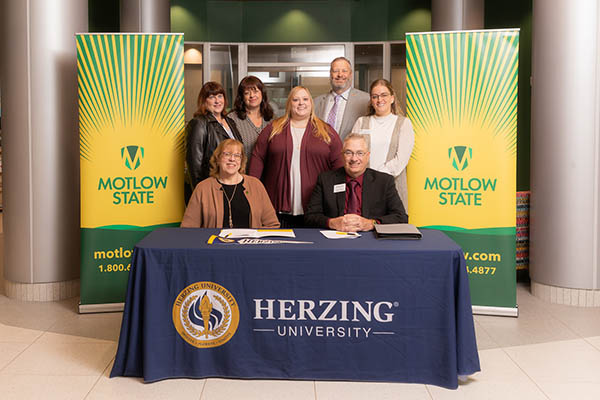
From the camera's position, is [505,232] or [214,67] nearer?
[505,232]

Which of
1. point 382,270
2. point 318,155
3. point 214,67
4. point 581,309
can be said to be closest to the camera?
point 382,270

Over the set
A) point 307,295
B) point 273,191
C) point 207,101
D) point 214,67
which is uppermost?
point 214,67

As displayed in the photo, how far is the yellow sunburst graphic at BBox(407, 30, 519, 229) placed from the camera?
3789 mm

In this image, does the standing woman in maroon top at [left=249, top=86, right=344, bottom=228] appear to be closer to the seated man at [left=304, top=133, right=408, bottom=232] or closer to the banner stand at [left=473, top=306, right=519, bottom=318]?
the seated man at [left=304, top=133, right=408, bottom=232]

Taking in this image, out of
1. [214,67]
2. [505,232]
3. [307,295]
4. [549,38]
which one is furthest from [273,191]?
[214,67]

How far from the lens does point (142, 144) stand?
3865mm

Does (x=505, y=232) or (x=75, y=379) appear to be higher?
(x=505, y=232)

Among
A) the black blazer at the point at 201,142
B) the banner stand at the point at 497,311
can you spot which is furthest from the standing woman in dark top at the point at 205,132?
the banner stand at the point at 497,311

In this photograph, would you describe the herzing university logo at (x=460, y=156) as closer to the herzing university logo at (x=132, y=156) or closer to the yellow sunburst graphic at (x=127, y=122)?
the yellow sunburst graphic at (x=127, y=122)

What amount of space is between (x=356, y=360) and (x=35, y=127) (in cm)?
290

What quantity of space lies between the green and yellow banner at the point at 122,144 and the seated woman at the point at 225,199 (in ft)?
1.95

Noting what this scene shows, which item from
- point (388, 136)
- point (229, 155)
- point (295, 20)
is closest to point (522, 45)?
point (295, 20)

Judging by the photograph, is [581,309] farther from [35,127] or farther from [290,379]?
[35,127]

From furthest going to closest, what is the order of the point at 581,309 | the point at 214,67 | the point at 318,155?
the point at 214,67 < the point at 581,309 < the point at 318,155
